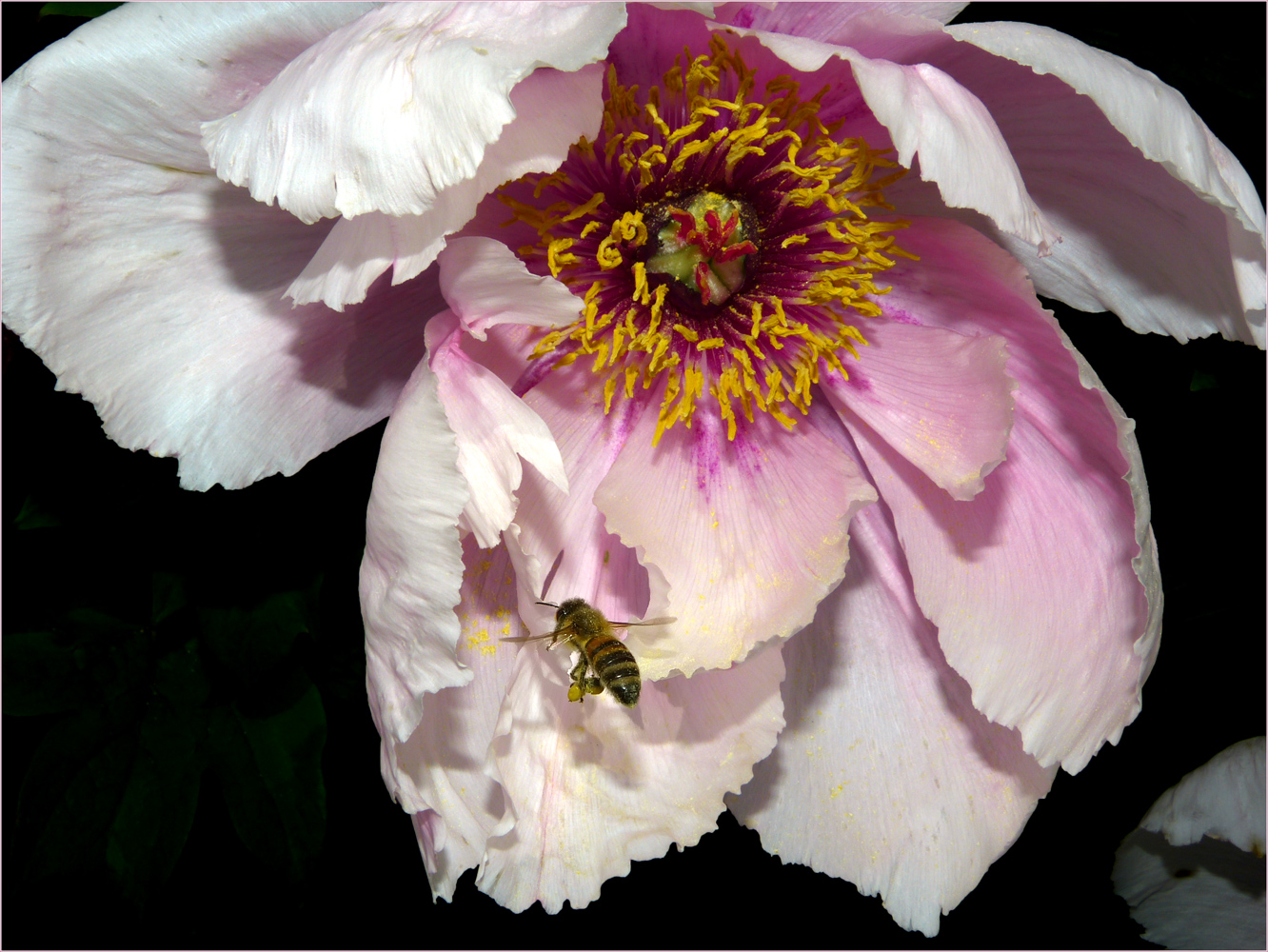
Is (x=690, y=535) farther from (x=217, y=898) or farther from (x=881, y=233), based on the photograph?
(x=217, y=898)

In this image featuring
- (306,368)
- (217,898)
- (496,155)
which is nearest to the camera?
(496,155)

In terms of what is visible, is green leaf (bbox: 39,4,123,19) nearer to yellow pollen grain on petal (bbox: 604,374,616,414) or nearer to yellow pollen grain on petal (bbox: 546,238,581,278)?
yellow pollen grain on petal (bbox: 546,238,581,278)

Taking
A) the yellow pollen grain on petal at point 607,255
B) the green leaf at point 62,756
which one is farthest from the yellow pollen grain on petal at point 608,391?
the green leaf at point 62,756

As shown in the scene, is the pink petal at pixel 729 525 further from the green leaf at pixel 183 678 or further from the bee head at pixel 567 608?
the green leaf at pixel 183 678

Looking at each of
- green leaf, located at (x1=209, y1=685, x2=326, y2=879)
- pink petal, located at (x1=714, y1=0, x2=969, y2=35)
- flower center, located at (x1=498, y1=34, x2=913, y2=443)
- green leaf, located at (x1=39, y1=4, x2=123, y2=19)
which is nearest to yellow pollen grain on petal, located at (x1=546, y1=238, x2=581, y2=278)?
flower center, located at (x1=498, y1=34, x2=913, y2=443)

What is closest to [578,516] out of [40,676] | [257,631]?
[257,631]

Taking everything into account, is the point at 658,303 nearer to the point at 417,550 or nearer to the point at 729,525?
the point at 729,525

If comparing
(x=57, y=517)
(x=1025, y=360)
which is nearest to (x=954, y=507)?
(x=1025, y=360)
